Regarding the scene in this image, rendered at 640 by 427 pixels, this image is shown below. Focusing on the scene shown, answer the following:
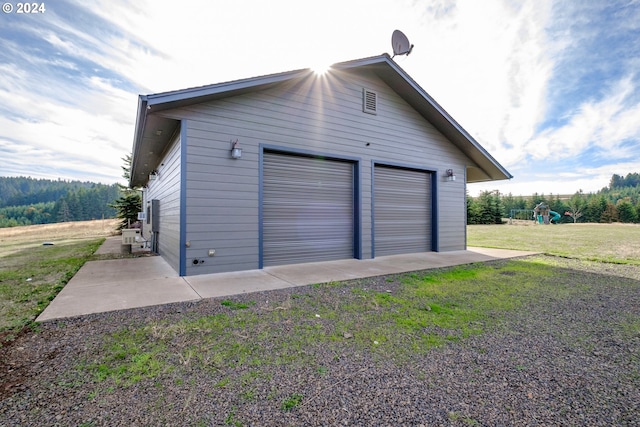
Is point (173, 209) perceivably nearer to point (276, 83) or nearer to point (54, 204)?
point (276, 83)

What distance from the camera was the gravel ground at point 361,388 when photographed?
61.8 inches

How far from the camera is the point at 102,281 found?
4.70m

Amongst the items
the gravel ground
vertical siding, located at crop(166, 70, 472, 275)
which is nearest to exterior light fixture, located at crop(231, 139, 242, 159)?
vertical siding, located at crop(166, 70, 472, 275)

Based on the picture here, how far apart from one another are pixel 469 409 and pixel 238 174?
16.8ft

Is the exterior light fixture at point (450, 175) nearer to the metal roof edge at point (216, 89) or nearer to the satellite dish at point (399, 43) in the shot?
the satellite dish at point (399, 43)

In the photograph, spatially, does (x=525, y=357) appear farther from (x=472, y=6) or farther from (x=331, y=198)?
(x=472, y=6)

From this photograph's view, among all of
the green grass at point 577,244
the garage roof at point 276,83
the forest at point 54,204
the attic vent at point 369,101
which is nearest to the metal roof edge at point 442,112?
the garage roof at point 276,83

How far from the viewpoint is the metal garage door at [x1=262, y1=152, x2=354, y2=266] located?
6199 mm

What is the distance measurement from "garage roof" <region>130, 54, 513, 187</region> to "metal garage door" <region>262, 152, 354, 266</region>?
1591 mm

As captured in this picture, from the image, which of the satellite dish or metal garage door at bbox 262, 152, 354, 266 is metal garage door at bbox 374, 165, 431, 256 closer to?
metal garage door at bbox 262, 152, 354, 266

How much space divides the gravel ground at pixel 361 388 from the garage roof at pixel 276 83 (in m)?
3.77

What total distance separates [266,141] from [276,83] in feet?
4.07

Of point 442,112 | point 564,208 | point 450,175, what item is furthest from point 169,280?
point 564,208

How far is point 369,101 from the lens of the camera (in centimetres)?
743
